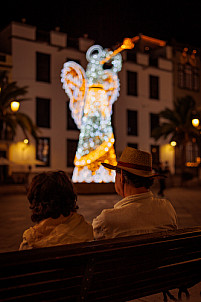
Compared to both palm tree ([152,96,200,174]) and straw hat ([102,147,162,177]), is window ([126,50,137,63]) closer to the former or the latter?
palm tree ([152,96,200,174])

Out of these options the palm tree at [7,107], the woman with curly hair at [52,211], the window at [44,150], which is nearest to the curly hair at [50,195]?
the woman with curly hair at [52,211]

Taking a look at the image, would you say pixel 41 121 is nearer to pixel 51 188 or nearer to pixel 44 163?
pixel 44 163

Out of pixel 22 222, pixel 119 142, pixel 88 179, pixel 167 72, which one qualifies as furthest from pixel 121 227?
pixel 167 72

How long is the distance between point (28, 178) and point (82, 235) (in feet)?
79.8

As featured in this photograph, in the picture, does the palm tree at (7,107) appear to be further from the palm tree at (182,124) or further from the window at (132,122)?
the window at (132,122)

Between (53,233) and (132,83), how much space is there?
34.6 metres

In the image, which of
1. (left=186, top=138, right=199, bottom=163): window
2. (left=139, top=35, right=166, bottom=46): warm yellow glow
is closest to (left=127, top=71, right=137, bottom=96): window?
(left=139, top=35, right=166, bottom=46): warm yellow glow

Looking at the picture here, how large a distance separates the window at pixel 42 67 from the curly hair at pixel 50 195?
28865mm

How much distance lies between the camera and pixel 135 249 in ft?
8.75

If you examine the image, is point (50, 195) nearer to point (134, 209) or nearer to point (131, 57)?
point (134, 209)

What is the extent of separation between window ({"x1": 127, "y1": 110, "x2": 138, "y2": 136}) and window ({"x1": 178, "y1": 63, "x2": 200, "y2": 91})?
297 inches

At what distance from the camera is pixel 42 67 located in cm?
3095

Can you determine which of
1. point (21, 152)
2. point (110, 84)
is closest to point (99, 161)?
point (110, 84)

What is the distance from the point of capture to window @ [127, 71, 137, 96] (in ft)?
118
